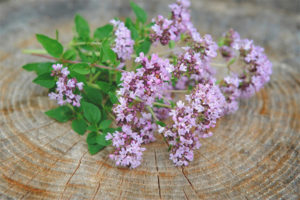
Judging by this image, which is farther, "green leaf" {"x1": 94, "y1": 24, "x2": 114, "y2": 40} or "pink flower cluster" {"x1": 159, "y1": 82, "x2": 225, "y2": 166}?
"green leaf" {"x1": 94, "y1": 24, "x2": 114, "y2": 40}

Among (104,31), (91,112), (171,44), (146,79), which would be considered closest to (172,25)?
(171,44)

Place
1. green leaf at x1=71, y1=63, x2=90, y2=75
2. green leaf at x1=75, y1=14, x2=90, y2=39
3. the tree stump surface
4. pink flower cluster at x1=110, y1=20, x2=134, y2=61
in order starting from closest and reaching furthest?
the tree stump surface, green leaf at x1=71, y1=63, x2=90, y2=75, pink flower cluster at x1=110, y1=20, x2=134, y2=61, green leaf at x1=75, y1=14, x2=90, y2=39

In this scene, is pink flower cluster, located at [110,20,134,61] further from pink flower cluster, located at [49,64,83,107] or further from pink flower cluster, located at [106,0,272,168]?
pink flower cluster, located at [49,64,83,107]

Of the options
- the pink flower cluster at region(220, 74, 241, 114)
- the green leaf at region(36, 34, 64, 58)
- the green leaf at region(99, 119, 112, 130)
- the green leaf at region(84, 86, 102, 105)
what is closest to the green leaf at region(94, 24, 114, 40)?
the green leaf at region(36, 34, 64, 58)

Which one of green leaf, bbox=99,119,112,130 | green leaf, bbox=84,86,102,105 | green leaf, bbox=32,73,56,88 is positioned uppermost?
green leaf, bbox=32,73,56,88

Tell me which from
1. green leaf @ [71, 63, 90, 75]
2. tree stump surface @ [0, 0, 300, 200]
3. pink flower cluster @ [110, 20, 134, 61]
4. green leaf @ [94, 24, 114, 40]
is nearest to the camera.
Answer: tree stump surface @ [0, 0, 300, 200]

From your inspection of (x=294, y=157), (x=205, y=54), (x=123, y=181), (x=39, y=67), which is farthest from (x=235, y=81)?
(x=39, y=67)

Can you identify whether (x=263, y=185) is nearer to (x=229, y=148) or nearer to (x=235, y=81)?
(x=229, y=148)
